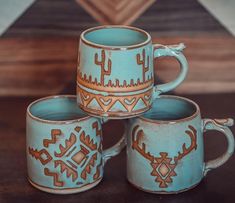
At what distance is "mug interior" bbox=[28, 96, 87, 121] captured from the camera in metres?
1.02

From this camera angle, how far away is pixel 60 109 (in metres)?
1.03

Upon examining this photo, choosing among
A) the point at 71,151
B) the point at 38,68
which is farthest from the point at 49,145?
the point at 38,68

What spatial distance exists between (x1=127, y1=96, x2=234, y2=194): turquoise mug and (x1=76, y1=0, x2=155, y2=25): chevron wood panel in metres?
0.31

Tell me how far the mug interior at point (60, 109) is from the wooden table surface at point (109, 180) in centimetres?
8

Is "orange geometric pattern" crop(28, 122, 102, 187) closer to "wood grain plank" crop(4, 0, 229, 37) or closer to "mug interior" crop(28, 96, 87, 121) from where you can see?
"mug interior" crop(28, 96, 87, 121)

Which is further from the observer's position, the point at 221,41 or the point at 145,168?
the point at 221,41

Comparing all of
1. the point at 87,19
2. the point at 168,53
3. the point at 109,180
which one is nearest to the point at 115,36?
the point at 168,53

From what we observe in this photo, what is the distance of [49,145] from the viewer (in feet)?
3.16

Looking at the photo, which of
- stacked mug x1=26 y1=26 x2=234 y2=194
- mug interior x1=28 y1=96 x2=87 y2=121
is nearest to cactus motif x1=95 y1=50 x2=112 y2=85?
stacked mug x1=26 y1=26 x2=234 y2=194

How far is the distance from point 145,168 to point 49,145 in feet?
0.38

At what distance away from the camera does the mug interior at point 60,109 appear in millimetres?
1022

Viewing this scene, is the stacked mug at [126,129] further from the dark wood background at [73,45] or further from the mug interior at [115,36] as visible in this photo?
the dark wood background at [73,45]

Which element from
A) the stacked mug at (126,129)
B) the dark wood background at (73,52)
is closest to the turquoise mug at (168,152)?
the stacked mug at (126,129)

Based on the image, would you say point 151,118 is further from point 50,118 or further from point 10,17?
point 10,17
